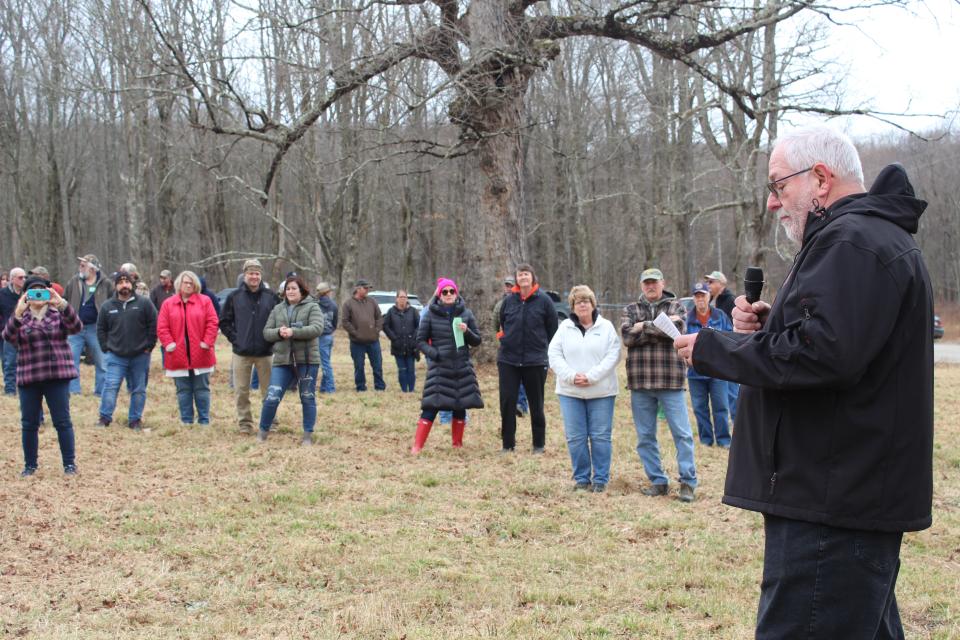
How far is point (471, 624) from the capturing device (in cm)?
453

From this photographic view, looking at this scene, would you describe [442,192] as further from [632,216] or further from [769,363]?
[769,363]

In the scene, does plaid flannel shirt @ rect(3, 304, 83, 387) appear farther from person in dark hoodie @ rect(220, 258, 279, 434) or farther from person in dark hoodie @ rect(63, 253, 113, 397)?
person in dark hoodie @ rect(63, 253, 113, 397)

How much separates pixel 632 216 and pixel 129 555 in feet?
110

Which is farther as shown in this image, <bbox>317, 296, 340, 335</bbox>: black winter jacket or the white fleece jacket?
<bbox>317, 296, 340, 335</bbox>: black winter jacket

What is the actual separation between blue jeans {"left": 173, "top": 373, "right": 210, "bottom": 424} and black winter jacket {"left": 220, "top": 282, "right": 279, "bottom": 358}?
835 millimetres

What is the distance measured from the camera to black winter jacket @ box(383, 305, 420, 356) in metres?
14.3

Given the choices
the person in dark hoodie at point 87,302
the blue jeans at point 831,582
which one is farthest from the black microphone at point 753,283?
the person in dark hoodie at point 87,302

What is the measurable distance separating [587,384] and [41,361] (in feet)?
15.9

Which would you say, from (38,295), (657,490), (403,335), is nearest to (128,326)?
(38,295)

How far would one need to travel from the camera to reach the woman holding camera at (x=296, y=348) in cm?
961

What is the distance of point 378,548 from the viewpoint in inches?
230

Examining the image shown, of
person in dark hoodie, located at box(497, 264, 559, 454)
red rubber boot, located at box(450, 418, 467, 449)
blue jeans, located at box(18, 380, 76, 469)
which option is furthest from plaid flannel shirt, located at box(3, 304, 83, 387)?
person in dark hoodie, located at box(497, 264, 559, 454)

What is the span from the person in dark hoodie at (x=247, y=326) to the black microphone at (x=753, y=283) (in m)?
7.85

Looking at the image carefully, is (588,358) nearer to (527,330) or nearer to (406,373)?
(527,330)
